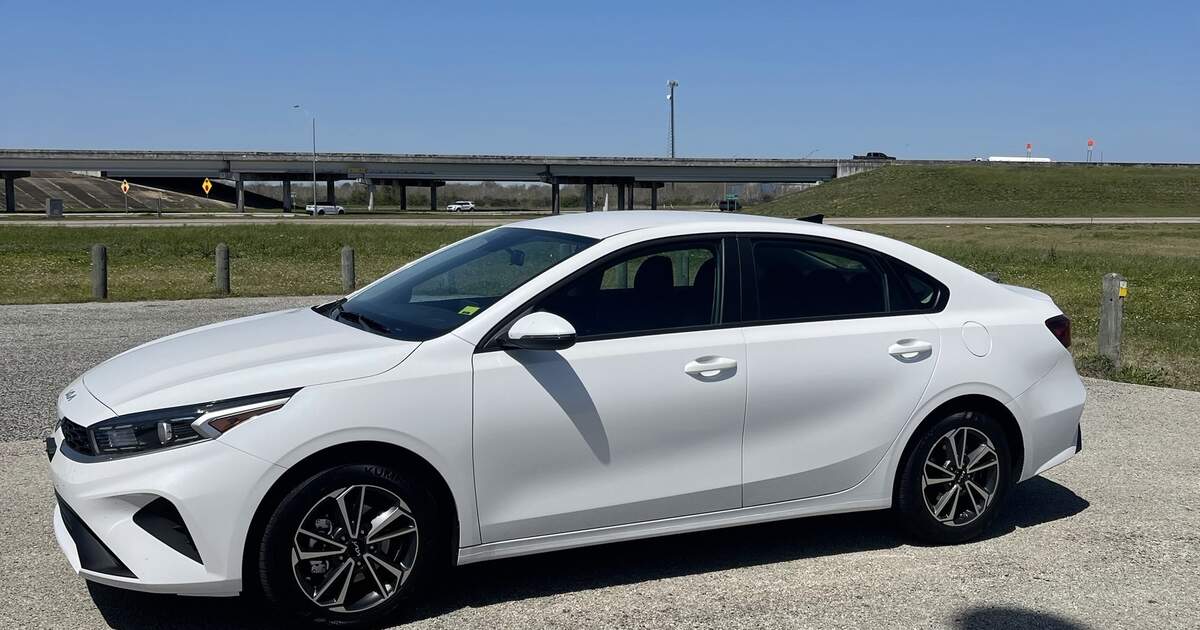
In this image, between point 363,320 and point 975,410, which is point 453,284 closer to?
point 363,320

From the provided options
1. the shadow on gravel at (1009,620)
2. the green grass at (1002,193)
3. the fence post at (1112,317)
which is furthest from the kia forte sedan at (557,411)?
the green grass at (1002,193)

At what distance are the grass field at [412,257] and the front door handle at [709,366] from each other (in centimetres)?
710

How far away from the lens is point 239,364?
415 cm

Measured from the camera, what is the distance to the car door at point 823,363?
4816mm

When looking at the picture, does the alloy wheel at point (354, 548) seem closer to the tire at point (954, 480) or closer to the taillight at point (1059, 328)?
the tire at point (954, 480)

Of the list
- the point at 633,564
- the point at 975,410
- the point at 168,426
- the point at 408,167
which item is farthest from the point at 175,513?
the point at 408,167

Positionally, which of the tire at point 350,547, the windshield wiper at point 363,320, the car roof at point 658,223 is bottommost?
the tire at point 350,547

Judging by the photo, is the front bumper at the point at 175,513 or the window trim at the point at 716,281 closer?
the front bumper at the point at 175,513

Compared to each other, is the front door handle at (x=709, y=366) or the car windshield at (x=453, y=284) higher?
the car windshield at (x=453, y=284)

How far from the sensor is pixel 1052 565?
5.02 meters

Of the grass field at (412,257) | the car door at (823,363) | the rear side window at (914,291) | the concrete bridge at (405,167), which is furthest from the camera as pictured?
the concrete bridge at (405,167)

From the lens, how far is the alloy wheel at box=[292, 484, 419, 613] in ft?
13.1

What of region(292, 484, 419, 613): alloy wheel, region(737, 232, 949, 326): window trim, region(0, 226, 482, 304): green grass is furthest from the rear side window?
region(0, 226, 482, 304): green grass

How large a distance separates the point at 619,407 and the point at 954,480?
6.05ft
